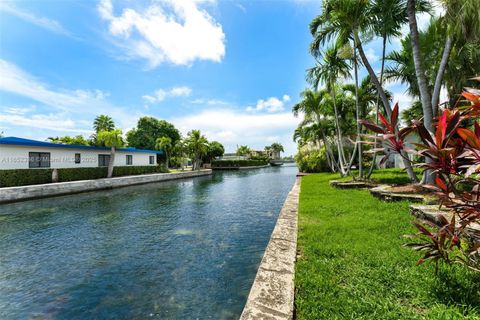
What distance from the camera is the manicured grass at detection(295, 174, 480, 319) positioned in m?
2.27

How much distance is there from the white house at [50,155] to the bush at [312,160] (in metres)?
18.1

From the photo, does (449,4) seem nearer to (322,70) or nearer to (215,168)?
(322,70)

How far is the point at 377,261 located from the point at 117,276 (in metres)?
4.29

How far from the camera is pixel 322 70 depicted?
42.9 feet

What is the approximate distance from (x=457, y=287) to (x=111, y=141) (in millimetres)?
22098

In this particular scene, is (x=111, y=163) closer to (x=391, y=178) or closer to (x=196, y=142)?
(x=196, y=142)

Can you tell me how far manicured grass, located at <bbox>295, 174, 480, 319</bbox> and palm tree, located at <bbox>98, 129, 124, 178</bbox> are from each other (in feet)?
64.7

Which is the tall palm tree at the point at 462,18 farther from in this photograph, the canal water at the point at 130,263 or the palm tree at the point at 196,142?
the palm tree at the point at 196,142

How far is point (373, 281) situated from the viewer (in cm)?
280

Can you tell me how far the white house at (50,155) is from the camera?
1430 cm

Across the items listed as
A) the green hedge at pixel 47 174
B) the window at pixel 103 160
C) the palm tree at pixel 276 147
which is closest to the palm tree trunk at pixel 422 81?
the green hedge at pixel 47 174

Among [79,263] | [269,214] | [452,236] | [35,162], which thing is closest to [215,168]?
[35,162]

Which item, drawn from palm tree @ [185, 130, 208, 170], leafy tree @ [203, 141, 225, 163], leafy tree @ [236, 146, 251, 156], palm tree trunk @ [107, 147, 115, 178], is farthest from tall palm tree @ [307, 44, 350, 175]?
leafy tree @ [236, 146, 251, 156]

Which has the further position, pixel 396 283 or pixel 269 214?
pixel 269 214
